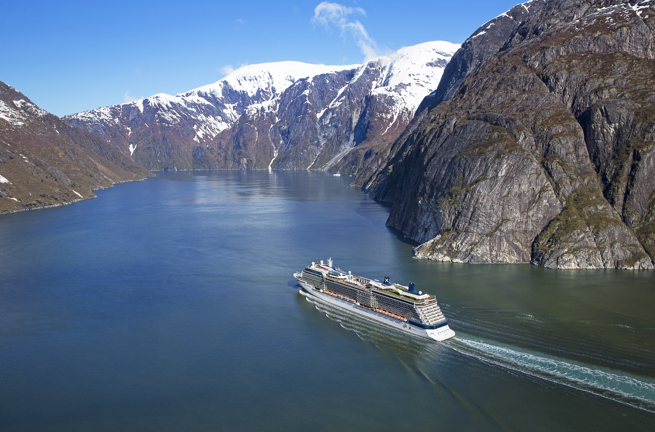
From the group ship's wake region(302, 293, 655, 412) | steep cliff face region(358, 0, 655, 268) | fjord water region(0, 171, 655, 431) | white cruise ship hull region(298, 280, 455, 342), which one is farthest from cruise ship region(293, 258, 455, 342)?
steep cliff face region(358, 0, 655, 268)

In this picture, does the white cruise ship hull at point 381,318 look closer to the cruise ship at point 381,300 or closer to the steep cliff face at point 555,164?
the cruise ship at point 381,300

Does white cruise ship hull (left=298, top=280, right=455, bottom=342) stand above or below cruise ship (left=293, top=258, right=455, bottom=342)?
below

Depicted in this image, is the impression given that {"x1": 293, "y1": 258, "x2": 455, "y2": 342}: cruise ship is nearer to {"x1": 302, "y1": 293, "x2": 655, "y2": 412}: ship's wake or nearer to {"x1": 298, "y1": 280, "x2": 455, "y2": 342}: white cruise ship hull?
{"x1": 298, "y1": 280, "x2": 455, "y2": 342}: white cruise ship hull

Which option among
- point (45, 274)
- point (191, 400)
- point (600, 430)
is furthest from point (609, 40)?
point (45, 274)

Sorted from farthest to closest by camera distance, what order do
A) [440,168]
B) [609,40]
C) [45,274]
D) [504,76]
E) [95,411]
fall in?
1. [504,76]
2. [609,40]
3. [440,168]
4. [45,274]
5. [95,411]

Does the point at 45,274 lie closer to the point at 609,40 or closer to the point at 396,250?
the point at 396,250

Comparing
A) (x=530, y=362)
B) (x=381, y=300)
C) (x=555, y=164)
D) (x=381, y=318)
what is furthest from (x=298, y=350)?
(x=555, y=164)

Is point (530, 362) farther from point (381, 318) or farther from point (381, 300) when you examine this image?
point (381, 300)
